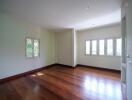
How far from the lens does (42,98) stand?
233 cm

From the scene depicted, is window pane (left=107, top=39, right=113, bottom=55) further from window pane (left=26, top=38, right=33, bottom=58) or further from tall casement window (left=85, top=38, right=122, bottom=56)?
window pane (left=26, top=38, right=33, bottom=58)

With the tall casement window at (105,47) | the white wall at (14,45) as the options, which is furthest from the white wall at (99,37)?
the white wall at (14,45)

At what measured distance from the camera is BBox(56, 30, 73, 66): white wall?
6141mm

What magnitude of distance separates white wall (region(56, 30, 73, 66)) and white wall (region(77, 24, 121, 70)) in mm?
930

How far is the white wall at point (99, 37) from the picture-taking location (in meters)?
4.90

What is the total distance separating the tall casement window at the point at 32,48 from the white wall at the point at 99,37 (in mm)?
3165

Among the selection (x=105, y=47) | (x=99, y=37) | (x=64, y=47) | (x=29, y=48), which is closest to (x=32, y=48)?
(x=29, y=48)

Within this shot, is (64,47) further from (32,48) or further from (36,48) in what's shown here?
(32,48)

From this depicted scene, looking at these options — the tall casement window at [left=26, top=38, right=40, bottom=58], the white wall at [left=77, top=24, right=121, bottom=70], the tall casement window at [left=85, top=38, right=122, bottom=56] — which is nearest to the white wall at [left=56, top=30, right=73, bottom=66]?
the white wall at [left=77, top=24, right=121, bottom=70]

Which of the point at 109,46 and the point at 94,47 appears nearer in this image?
the point at 109,46

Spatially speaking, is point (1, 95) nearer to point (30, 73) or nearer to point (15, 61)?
point (15, 61)

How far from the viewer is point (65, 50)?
21.0 ft

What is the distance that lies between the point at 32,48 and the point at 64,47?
96.0 inches

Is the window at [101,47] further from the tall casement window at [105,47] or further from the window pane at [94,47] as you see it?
the window pane at [94,47]
